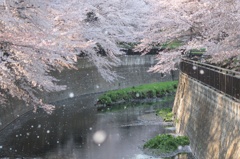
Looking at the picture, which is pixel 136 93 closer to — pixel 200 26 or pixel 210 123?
pixel 200 26

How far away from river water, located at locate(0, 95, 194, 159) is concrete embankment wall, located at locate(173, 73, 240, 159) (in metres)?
2.13

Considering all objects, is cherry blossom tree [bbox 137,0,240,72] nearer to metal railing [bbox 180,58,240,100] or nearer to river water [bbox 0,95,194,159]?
metal railing [bbox 180,58,240,100]

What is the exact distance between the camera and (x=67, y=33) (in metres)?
18.5

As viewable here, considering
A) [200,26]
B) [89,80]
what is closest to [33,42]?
[200,26]

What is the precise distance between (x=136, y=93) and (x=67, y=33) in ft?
56.0

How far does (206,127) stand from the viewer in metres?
14.5

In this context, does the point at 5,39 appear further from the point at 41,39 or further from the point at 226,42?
the point at 226,42

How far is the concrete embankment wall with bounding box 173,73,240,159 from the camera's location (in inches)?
428

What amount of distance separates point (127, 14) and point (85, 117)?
58.6 feet

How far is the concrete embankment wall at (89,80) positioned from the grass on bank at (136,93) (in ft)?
10.8

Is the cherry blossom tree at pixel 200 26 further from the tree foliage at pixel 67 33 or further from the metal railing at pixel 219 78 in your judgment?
the metal railing at pixel 219 78

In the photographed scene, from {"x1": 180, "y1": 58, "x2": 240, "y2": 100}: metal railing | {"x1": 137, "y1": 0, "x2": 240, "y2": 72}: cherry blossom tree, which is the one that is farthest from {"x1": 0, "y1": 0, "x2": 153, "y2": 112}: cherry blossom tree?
{"x1": 180, "y1": 58, "x2": 240, "y2": 100}: metal railing

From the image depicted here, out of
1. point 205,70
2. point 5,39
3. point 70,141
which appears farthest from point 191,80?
point 5,39

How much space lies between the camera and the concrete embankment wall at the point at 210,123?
10.9 meters
